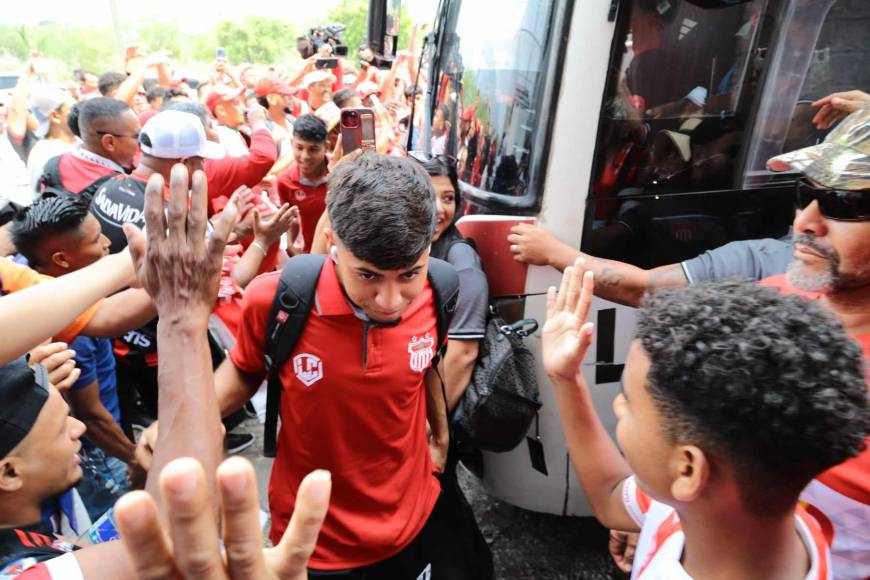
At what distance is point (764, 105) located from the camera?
91.4 inches

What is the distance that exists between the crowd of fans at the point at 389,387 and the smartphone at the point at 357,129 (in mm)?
305

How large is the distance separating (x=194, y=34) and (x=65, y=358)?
1689 inches

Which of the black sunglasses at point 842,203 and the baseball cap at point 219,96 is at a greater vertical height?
the black sunglasses at point 842,203

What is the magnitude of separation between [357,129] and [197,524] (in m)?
2.12

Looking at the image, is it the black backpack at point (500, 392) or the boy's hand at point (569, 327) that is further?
the black backpack at point (500, 392)

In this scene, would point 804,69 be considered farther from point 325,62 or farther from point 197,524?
point 325,62

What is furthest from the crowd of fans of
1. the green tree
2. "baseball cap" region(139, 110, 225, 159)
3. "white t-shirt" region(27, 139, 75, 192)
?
the green tree

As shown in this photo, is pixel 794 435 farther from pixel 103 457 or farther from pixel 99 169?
pixel 99 169

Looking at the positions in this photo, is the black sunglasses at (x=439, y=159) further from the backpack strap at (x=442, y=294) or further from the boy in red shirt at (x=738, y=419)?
the boy in red shirt at (x=738, y=419)

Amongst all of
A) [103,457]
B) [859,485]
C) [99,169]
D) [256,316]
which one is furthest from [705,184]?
[99,169]

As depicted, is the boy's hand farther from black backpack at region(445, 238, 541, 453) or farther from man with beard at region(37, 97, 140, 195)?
man with beard at region(37, 97, 140, 195)

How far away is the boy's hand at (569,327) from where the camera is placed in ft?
4.33

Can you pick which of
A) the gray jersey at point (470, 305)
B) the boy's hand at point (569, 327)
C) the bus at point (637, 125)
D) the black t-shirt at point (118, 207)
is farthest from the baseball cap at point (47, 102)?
the boy's hand at point (569, 327)

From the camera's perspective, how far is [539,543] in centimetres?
280
